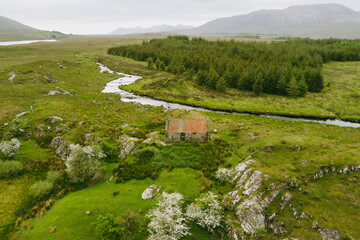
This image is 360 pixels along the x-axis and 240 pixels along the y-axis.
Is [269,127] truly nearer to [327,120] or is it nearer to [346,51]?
[327,120]

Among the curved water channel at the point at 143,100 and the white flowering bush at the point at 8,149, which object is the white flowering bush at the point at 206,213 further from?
the curved water channel at the point at 143,100

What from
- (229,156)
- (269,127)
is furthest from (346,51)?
(229,156)

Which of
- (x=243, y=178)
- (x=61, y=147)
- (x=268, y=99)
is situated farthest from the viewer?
(x=268, y=99)

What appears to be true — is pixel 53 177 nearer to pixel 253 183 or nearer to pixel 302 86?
pixel 253 183

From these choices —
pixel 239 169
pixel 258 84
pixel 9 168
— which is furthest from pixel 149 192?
pixel 258 84

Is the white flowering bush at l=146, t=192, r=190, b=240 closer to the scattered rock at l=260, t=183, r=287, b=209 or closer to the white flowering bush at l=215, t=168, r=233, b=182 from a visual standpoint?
the white flowering bush at l=215, t=168, r=233, b=182

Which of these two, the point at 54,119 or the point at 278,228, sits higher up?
the point at 54,119

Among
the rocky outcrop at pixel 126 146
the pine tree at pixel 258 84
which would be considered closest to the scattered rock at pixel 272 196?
the rocky outcrop at pixel 126 146
